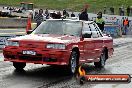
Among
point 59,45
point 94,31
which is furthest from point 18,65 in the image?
point 94,31

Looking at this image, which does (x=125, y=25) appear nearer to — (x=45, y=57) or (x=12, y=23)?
(x=12, y=23)

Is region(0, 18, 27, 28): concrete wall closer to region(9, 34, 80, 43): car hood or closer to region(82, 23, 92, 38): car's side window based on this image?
region(82, 23, 92, 38): car's side window

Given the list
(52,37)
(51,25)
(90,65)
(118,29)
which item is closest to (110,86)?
(52,37)

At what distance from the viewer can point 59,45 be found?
1172 centimetres

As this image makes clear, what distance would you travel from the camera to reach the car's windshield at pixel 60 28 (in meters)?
13.0

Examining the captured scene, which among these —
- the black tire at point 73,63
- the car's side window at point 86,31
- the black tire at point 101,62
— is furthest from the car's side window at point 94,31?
the black tire at point 73,63

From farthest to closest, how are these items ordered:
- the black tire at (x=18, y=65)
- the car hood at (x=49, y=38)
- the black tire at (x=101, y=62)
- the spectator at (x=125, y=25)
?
the spectator at (x=125, y=25) → the black tire at (x=101, y=62) → the black tire at (x=18, y=65) → the car hood at (x=49, y=38)

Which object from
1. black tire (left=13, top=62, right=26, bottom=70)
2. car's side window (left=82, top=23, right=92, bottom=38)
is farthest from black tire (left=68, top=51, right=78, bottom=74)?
black tire (left=13, top=62, right=26, bottom=70)

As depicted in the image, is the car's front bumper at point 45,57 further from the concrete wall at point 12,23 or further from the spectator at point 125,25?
the spectator at point 125,25

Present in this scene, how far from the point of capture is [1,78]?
11.1 meters

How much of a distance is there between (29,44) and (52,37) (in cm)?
76

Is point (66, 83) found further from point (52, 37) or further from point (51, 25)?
point (51, 25)

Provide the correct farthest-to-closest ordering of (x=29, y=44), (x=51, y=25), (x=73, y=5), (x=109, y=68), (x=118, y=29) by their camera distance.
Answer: (x=73, y=5), (x=118, y=29), (x=109, y=68), (x=51, y=25), (x=29, y=44)

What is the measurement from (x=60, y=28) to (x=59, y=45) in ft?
4.87
